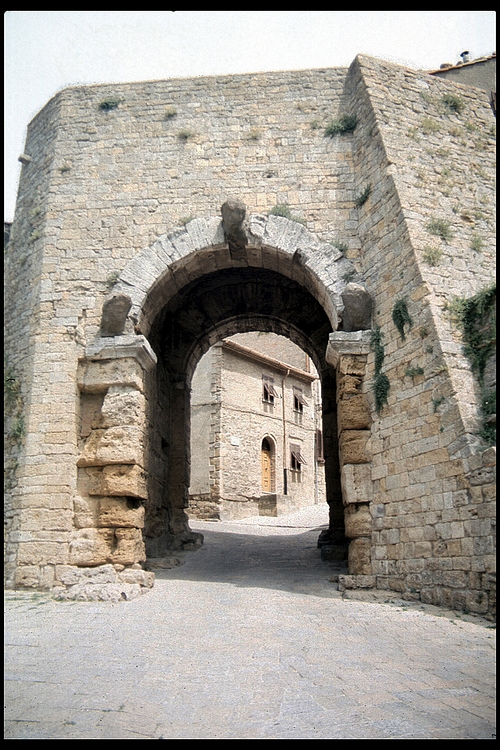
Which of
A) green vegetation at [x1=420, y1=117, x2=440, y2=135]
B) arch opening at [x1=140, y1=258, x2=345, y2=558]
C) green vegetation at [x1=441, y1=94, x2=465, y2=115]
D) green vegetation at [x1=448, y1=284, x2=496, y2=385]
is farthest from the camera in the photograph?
arch opening at [x1=140, y1=258, x2=345, y2=558]

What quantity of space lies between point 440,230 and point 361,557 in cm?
441

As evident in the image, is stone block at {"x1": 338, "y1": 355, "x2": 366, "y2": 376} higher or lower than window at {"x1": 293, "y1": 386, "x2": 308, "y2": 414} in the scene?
lower

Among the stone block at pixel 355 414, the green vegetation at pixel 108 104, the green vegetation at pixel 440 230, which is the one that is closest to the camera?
the stone block at pixel 355 414

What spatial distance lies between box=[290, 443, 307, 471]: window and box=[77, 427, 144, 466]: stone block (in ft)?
56.7

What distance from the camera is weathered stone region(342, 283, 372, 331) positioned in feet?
26.5

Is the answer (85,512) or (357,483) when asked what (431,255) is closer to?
(357,483)

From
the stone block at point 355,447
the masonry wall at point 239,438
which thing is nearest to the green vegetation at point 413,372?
the stone block at point 355,447

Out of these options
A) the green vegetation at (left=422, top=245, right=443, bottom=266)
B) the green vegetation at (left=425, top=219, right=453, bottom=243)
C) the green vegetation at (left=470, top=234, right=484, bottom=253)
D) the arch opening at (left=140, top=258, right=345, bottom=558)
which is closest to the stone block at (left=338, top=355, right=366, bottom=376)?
the green vegetation at (left=422, top=245, right=443, bottom=266)

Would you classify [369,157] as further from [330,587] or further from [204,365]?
[204,365]

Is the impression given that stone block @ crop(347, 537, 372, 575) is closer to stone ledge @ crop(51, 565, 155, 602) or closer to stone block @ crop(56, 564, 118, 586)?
stone ledge @ crop(51, 565, 155, 602)

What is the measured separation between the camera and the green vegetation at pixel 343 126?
361 inches

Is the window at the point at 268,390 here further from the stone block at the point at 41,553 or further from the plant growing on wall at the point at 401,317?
the stone block at the point at 41,553

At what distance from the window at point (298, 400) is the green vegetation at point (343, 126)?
686 inches
